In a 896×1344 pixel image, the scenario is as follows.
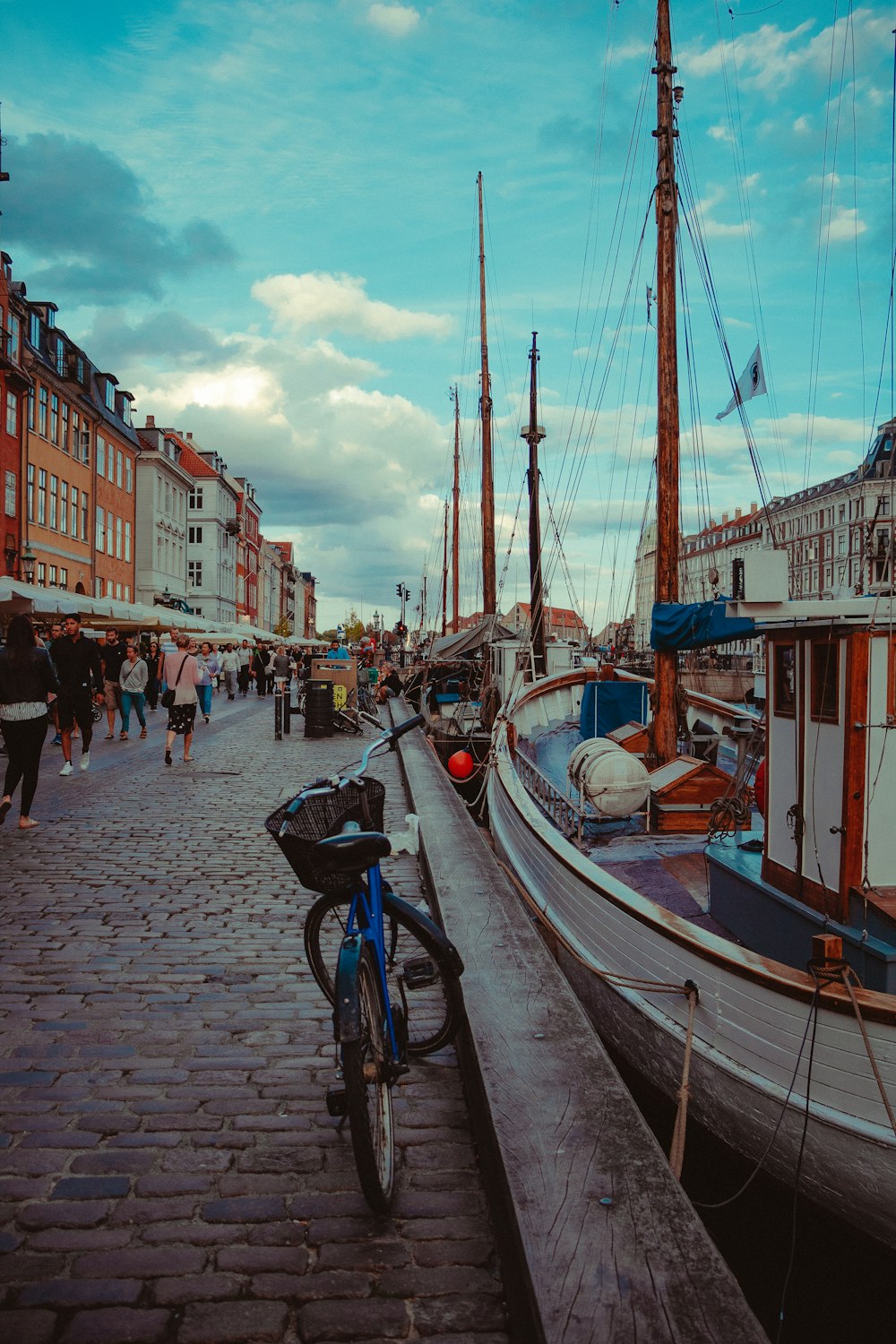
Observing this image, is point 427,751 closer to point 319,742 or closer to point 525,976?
point 319,742

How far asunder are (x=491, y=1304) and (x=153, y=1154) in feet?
4.20

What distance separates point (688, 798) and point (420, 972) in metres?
5.57

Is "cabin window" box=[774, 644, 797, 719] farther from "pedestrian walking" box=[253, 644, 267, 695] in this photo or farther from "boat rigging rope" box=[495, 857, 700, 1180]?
"pedestrian walking" box=[253, 644, 267, 695]

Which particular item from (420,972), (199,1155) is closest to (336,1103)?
(199,1155)

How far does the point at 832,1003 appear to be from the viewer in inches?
163

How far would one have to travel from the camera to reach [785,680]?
232 inches

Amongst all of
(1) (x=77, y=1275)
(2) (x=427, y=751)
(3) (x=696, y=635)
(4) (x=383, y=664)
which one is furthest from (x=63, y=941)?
(4) (x=383, y=664)

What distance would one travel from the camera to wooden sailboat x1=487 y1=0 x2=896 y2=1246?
425cm

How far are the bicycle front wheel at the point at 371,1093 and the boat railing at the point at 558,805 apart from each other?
536 cm

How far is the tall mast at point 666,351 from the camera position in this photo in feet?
37.8

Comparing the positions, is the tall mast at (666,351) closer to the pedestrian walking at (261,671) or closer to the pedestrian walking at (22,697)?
the pedestrian walking at (22,697)

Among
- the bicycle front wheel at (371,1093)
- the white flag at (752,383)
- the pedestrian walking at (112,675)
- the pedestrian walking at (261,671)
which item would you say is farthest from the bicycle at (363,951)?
the pedestrian walking at (261,671)

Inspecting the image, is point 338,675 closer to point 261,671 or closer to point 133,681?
point 133,681

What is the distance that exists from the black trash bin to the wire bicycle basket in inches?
660
